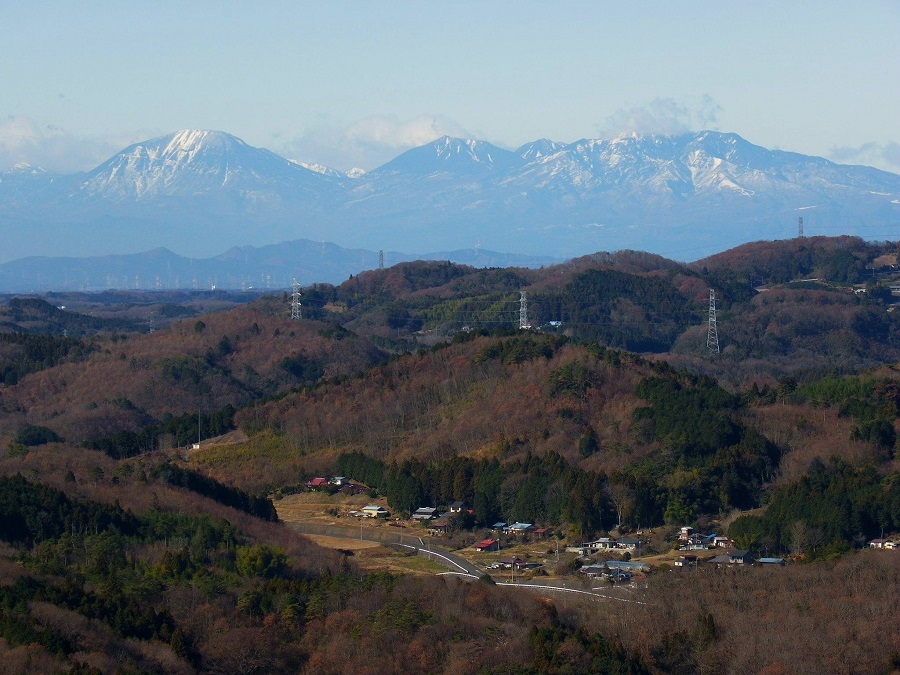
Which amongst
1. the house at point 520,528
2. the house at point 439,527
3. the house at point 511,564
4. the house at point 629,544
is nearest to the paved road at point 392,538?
the house at point 511,564

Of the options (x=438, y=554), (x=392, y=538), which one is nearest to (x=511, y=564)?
(x=438, y=554)

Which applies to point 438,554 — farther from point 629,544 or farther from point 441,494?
point 441,494

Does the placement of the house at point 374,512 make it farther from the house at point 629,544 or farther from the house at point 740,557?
the house at point 740,557

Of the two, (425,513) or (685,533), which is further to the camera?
(425,513)

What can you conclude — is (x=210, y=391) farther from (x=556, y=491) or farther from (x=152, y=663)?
(x=152, y=663)

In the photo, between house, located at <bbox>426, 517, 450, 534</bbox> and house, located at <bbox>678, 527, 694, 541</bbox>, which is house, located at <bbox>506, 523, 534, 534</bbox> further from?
house, located at <bbox>678, 527, 694, 541</bbox>

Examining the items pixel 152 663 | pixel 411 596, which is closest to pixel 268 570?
pixel 411 596
